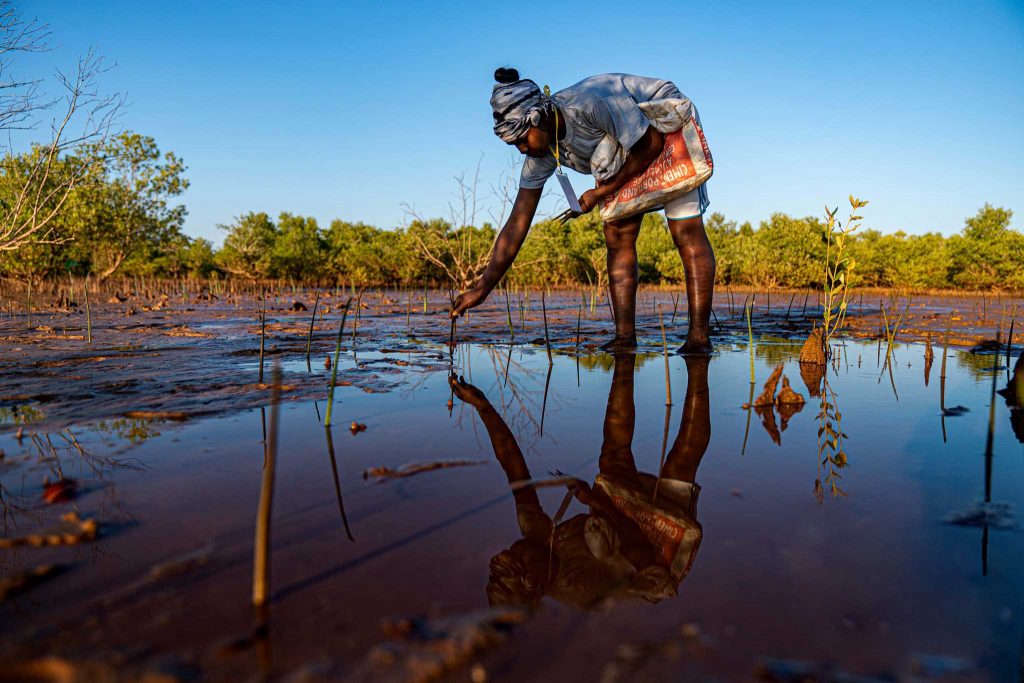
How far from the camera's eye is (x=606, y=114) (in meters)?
3.03

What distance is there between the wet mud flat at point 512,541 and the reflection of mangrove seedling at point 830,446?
15 mm

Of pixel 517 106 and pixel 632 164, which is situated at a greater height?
pixel 517 106

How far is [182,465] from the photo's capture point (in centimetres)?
127

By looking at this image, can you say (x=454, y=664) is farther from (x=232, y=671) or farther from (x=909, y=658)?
(x=909, y=658)

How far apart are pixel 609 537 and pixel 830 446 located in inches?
33.8

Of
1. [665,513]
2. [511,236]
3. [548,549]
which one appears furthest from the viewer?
[511,236]

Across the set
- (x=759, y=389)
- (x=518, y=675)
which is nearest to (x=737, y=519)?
(x=518, y=675)

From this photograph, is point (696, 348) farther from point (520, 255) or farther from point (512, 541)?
point (520, 255)

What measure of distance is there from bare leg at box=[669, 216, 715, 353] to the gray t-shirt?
59 centimetres

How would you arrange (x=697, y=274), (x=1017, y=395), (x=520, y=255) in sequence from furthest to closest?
(x=520, y=255) < (x=697, y=274) < (x=1017, y=395)

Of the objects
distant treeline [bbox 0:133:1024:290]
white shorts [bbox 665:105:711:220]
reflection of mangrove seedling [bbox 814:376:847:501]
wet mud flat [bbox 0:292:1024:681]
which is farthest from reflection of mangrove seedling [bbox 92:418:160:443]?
distant treeline [bbox 0:133:1024:290]

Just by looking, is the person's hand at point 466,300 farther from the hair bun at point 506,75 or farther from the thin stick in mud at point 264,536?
the thin stick in mud at point 264,536

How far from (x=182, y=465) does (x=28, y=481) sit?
0.28 meters

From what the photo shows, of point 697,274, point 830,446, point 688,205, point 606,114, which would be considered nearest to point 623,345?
point 697,274
